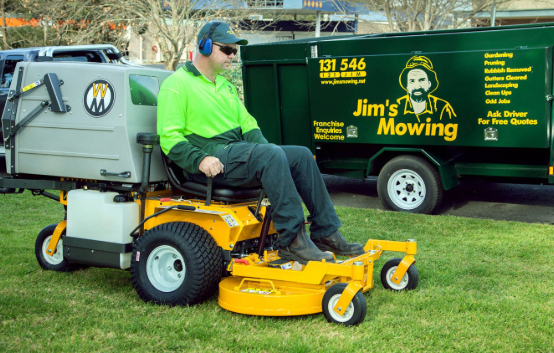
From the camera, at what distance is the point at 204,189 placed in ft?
13.9

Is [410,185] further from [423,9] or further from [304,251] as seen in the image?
[423,9]

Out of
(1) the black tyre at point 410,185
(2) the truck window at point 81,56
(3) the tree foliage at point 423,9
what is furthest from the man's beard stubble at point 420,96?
(3) the tree foliage at point 423,9

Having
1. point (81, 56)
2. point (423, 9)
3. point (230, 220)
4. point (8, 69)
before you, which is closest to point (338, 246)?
point (230, 220)

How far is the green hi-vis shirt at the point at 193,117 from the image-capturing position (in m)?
4.09

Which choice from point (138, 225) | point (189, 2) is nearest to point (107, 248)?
point (138, 225)

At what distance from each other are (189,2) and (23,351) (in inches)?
565

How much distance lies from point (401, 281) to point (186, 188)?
1663 millimetres

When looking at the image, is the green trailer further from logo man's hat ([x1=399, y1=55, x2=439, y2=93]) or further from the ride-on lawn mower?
the ride-on lawn mower

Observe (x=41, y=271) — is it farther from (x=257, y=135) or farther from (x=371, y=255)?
(x=371, y=255)

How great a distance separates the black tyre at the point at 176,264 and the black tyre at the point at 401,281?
3.94ft

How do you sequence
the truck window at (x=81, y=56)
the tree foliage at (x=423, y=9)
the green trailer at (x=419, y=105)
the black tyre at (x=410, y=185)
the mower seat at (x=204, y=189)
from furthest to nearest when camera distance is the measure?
the tree foliage at (x=423, y=9)
the truck window at (x=81, y=56)
the black tyre at (x=410, y=185)
the green trailer at (x=419, y=105)
the mower seat at (x=204, y=189)

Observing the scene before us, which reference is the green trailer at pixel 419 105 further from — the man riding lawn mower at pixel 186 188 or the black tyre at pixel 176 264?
the black tyre at pixel 176 264

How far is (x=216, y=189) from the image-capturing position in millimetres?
4211

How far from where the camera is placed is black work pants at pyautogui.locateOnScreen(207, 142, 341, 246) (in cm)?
390
